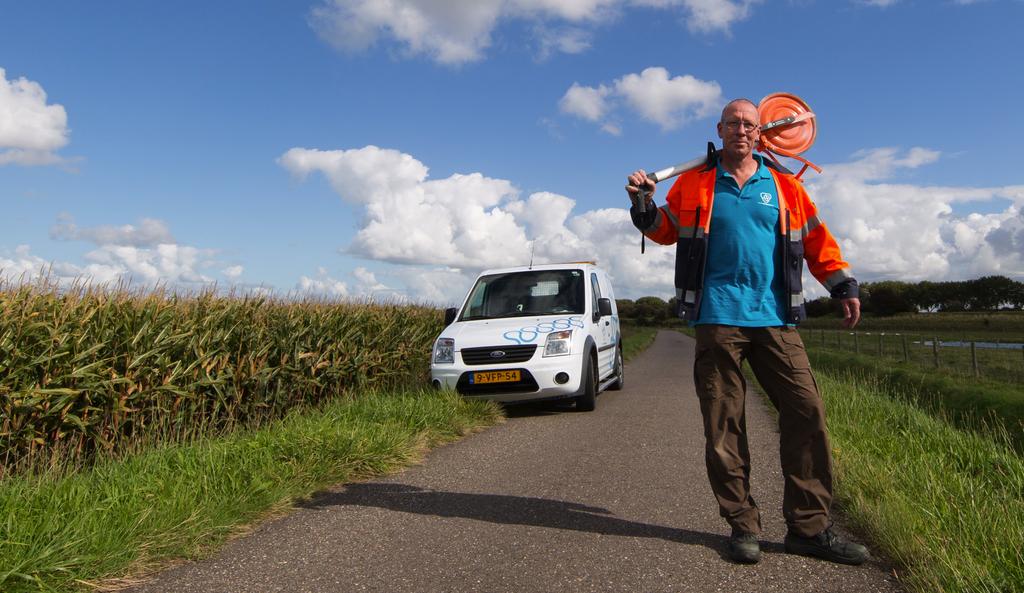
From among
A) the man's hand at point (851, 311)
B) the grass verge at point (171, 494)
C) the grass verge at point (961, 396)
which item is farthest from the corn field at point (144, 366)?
the grass verge at point (961, 396)

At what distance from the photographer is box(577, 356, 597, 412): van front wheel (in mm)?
9000

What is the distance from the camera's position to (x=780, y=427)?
3686 mm

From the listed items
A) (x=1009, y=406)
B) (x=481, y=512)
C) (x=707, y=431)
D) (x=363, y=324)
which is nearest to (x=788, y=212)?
(x=707, y=431)

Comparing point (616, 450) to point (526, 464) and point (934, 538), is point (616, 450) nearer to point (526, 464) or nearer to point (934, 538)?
point (526, 464)

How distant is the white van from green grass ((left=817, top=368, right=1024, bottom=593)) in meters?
3.12

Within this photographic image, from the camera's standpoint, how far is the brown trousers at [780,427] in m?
3.56

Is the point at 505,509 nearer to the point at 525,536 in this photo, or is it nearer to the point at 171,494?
the point at 525,536

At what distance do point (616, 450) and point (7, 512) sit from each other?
4.50 metres

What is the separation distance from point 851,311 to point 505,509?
2.33 m

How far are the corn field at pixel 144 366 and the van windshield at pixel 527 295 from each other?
207 centimetres

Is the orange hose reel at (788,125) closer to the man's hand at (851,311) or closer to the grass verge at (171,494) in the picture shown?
the man's hand at (851,311)

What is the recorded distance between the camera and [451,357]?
8859 mm

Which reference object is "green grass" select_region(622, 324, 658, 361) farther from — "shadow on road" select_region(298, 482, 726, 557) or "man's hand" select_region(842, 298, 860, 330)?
"man's hand" select_region(842, 298, 860, 330)

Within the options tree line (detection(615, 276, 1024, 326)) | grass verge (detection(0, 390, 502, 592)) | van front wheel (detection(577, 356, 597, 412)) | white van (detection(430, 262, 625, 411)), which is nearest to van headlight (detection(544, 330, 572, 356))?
white van (detection(430, 262, 625, 411))
